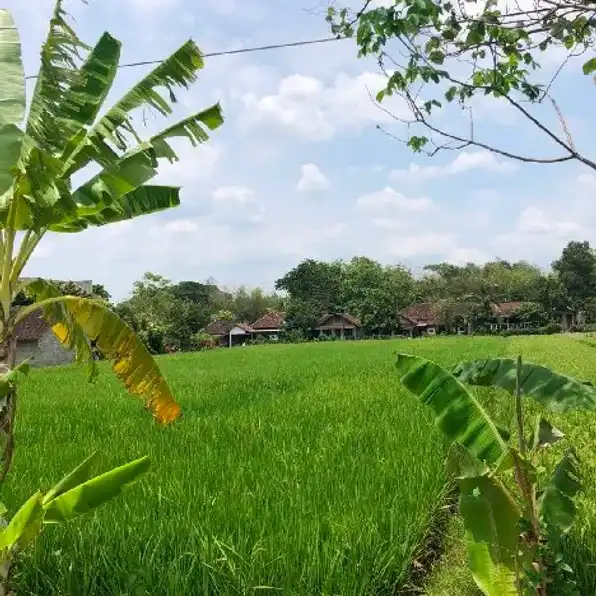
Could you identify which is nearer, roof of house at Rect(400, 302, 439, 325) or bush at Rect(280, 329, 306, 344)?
bush at Rect(280, 329, 306, 344)

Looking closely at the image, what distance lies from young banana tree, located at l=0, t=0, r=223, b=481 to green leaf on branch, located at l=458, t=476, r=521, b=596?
77.3 inches

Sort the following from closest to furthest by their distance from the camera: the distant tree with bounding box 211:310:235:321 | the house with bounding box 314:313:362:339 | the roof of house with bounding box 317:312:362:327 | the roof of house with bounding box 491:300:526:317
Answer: the roof of house with bounding box 491:300:526:317, the roof of house with bounding box 317:312:362:327, the house with bounding box 314:313:362:339, the distant tree with bounding box 211:310:235:321

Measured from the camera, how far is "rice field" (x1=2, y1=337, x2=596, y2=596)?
299 cm

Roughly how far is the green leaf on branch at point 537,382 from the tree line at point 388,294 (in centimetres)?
3760

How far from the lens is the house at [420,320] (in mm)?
60094

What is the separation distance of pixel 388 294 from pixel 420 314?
7.06 m

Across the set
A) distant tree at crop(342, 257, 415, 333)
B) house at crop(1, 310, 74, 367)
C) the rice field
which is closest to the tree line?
distant tree at crop(342, 257, 415, 333)

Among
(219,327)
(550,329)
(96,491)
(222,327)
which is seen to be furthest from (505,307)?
(96,491)

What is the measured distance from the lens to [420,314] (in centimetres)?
6250

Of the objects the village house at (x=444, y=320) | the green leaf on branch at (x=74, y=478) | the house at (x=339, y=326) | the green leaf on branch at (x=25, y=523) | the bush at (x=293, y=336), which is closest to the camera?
the green leaf on branch at (x=25, y=523)

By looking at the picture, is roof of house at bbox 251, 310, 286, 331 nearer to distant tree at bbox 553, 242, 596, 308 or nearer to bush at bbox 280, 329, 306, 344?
bush at bbox 280, 329, 306, 344

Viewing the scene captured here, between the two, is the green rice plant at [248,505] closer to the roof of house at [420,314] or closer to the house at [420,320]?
the house at [420,320]

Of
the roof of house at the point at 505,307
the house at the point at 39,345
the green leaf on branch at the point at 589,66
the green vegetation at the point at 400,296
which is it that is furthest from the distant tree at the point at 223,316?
the green leaf on branch at the point at 589,66

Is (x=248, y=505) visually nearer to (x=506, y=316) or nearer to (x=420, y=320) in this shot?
(x=506, y=316)
